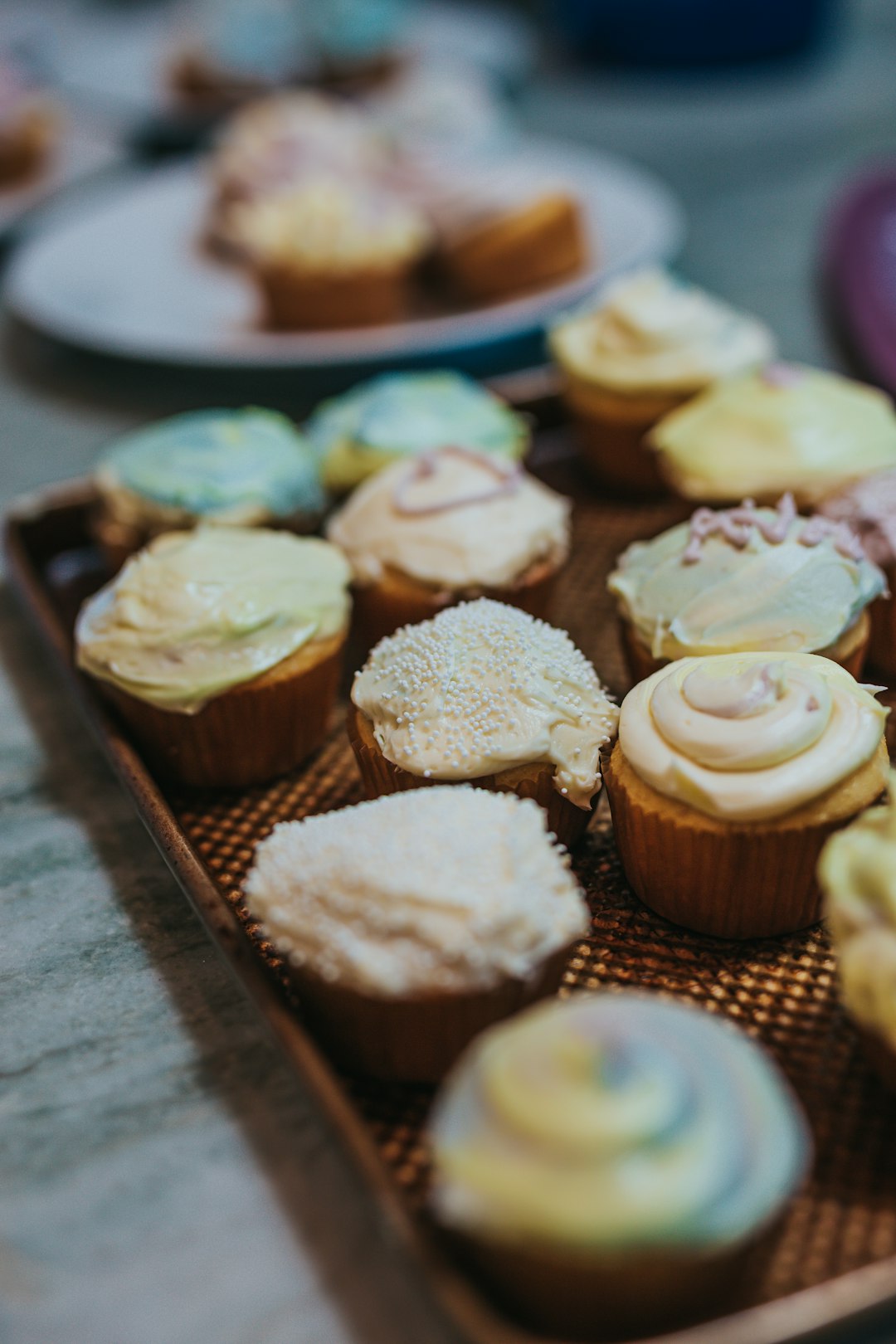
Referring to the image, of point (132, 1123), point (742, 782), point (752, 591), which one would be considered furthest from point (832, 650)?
point (132, 1123)

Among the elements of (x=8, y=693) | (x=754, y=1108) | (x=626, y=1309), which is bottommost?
(x=8, y=693)

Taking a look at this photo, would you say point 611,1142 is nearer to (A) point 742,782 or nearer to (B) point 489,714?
(A) point 742,782

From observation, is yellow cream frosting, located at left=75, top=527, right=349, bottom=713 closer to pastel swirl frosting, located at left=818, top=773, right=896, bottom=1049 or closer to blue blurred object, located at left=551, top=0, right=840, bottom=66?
pastel swirl frosting, located at left=818, top=773, right=896, bottom=1049

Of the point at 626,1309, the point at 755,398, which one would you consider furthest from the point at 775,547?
the point at 626,1309

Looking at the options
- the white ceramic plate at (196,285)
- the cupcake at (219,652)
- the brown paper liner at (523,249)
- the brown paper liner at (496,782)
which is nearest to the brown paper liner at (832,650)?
the brown paper liner at (496,782)

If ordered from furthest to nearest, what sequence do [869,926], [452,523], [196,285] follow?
1. [196,285]
2. [452,523]
3. [869,926]

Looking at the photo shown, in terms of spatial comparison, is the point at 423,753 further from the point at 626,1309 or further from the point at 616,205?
the point at 616,205
